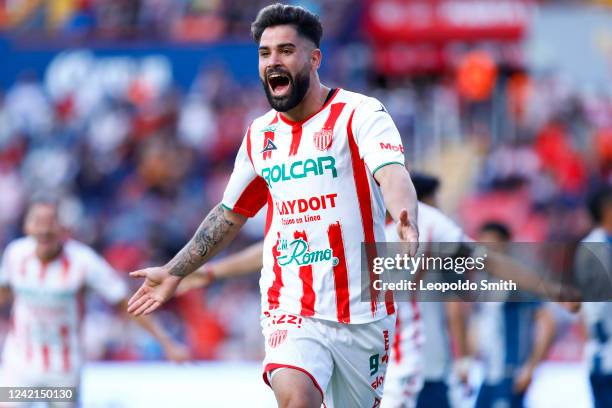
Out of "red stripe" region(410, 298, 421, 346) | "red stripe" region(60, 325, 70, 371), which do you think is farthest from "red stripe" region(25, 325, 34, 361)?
"red stripe" region(410, 298, 421, 346)

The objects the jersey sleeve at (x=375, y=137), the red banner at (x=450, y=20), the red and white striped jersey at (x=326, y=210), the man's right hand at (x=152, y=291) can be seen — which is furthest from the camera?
the red banner at (x=450, y=20)

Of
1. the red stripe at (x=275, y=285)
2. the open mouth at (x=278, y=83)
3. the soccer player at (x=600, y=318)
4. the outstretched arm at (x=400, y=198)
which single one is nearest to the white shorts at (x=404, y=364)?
the soccer player at (x=600, y=318)

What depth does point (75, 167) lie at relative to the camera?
20.2 meters

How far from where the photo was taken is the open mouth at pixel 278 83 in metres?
6.54

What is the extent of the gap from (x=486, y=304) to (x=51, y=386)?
356 cm

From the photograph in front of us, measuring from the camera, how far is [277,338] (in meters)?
6.52

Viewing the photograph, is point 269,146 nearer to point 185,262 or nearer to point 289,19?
point 289,19

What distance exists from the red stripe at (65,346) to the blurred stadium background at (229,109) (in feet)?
21.8

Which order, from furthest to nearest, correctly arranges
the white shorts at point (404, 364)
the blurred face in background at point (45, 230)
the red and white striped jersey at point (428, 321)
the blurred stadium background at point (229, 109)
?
the blurred stadium background at point (229, 109) < the blurred face in background at point (45, 230) < the white shorts at point (404, 364) < the red and white striped jersey at point (428, 321)

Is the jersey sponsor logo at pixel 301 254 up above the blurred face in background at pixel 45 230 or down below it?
below

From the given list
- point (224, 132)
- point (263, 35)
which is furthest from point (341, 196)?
point (224, 132)

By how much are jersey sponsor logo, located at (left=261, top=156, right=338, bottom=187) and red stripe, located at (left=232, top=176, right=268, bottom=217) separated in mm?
299

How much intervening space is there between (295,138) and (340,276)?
2.47ft

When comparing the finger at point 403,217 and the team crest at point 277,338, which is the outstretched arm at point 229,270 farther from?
the finger at point 403,217
